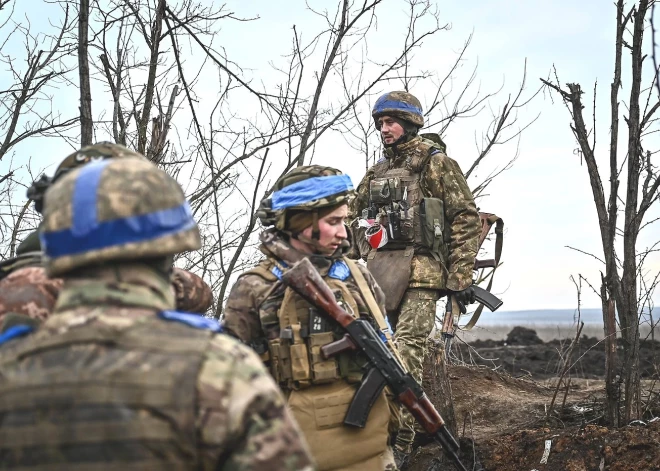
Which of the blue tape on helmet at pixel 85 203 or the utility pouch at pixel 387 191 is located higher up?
the utility pouch at pixel 387 191

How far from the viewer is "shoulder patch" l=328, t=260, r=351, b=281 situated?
351 cm

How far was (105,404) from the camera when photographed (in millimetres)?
1530

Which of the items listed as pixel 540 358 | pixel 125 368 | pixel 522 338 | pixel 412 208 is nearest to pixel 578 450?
pixel 412 208

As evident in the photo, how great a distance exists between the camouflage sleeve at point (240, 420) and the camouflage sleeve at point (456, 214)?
3.87 m

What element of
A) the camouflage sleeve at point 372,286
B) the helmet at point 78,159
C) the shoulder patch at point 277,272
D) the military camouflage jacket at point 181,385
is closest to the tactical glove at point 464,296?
the camouflage sleeve at point 372,286

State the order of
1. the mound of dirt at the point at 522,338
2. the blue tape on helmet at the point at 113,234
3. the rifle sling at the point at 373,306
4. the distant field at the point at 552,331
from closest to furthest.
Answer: the blue tape on helmet at the point at 113,234 → the rifle sling at the point at 373,306 → the distant field at the point at 552,331 → the mound of dirt at the point at 522,338

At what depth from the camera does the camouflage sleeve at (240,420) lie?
1562 mm

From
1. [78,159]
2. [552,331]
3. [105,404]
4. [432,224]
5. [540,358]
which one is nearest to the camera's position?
[105,404]

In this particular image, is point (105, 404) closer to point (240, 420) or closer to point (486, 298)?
point (240, 420)

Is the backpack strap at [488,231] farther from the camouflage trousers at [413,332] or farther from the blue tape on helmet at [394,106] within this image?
the blue tape on helmet at [394,106]

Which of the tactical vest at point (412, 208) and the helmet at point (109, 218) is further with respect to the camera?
the tactical vest at point (412, 208)

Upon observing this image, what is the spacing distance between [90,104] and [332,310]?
81.3 inches

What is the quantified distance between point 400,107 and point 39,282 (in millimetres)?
3556

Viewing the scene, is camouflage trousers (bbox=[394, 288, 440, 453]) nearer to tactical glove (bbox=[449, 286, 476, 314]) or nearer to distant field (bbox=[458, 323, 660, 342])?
tactical glove (bbox=[449, 286, 476, 314])
